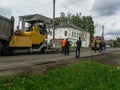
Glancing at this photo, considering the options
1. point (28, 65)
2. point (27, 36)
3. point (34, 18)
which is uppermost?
point (34, 18)

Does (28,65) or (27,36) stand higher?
(27,36)

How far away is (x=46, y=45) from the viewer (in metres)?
36.8

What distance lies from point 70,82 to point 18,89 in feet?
8.70

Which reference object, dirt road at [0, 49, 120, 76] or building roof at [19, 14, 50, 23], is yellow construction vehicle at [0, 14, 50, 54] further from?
dirt road at [0, 49, 120, 76]

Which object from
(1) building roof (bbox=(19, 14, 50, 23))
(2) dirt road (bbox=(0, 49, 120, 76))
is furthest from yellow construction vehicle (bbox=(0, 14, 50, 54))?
(2) dirt road (bbox=(0, 49, 120, 76))

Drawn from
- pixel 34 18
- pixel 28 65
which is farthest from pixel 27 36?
pixel 28 65

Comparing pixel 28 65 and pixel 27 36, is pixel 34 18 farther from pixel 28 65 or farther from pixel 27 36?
pixel 28 65

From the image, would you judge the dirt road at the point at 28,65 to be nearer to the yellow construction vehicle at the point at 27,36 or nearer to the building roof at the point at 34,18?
the yellow construction vehicle at the point at 27,36

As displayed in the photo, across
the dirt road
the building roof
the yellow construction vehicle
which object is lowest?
the dirt road

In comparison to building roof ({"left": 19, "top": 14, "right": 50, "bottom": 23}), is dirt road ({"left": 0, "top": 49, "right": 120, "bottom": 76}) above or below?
below

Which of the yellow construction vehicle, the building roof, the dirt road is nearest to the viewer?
the dirt road

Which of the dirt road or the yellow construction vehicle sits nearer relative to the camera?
the dirt road

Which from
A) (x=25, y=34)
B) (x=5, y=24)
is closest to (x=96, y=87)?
(x=5, y=24)

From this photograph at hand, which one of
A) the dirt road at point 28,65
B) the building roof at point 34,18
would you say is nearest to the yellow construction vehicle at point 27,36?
the building roof at point 34,18
